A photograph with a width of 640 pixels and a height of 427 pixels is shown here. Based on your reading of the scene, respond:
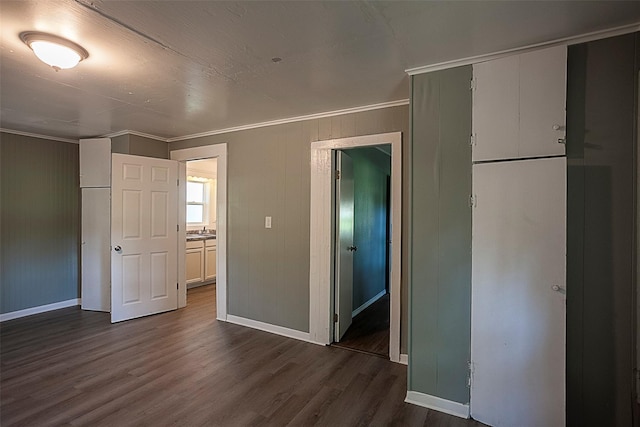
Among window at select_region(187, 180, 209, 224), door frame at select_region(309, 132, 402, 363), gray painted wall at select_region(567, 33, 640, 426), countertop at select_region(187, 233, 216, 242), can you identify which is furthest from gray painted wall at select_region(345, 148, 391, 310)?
window at select_region(187, 180, 209, 224)

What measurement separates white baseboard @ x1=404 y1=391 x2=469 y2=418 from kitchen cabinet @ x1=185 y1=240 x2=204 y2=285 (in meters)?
4.33

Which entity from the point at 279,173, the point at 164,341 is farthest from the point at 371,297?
the point at 164,341

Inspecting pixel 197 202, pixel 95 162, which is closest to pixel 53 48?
pixel 95 162

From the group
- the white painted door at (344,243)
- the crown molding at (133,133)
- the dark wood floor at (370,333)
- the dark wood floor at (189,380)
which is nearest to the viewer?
the dark wood floor at (189,380)

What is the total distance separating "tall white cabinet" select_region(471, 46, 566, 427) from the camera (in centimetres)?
184

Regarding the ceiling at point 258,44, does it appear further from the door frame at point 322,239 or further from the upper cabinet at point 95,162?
the upper cabinet at point 95,162

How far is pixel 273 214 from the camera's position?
3654mm

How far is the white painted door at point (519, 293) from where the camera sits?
1.83 m

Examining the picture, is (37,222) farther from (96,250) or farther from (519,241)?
(519,241)

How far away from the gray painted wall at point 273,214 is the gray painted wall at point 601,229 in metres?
1.62

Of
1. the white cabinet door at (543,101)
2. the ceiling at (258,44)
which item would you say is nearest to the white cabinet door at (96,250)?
the ceiling at (258,44)

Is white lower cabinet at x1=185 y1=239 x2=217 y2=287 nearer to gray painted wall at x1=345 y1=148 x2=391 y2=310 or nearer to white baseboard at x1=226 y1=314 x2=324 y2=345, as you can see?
white baseboard at x1=226 y1=314 x2=324 y2=345

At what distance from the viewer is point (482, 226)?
2039 millimetres

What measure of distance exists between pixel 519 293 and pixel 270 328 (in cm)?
259
